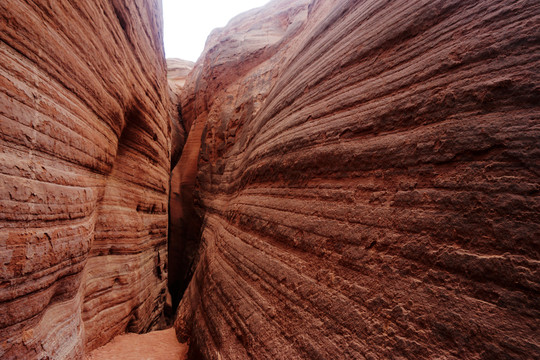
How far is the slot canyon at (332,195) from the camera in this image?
1.38 m

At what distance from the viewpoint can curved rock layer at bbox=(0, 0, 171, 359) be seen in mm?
2150

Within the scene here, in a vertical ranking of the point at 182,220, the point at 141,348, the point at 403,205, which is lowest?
the point at 141,348

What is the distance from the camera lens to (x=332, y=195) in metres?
2.39

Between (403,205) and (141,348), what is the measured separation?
5451mm

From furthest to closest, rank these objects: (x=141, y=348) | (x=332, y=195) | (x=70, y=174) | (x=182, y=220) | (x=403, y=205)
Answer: (x=182, y=220) < (x=141, y=348) < (x=70, y=174) < (x=332, y=195) < (x=403, y=205)

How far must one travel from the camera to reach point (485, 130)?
1514mm

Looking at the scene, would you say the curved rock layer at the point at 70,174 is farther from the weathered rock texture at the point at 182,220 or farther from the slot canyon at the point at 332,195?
the weathered rock texture at the point at 182,220

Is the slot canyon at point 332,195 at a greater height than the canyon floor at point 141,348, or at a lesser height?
greater

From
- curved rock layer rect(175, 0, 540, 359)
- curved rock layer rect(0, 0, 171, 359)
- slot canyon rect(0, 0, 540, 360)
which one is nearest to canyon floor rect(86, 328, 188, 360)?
slot canyon rect(0, 0, 540, 360)

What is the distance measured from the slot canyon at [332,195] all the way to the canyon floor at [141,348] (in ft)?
0.26

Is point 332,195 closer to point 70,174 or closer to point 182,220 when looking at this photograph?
point 70,174

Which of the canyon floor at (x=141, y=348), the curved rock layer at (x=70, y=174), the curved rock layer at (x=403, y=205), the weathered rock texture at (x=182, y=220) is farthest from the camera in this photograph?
the weathered rock texture at (x=182, y=220)

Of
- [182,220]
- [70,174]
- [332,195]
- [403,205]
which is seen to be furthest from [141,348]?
[182,220]

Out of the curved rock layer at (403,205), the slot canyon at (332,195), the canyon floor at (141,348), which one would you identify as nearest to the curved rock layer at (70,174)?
the slot canyon at (332,195)
